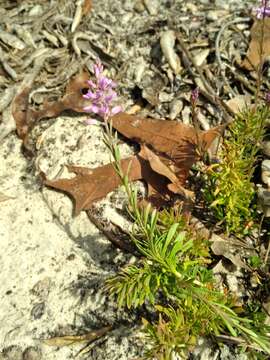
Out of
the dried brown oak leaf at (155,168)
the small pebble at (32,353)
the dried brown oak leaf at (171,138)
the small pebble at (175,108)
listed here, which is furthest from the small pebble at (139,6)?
the small pebble at (32,353)

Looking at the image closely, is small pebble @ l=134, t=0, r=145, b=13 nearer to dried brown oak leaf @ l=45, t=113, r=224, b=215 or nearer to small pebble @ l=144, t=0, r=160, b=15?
small pebble @ l=144, t=0, r=160, b=15

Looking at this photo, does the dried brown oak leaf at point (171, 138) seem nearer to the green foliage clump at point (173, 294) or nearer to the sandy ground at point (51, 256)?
the sandy ground at point (51, 256)

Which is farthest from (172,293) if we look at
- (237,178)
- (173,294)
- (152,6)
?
(152,6)

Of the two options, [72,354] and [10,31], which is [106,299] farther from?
[10,31]

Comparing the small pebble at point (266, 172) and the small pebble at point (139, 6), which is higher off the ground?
the small pebble at point (139, 6)

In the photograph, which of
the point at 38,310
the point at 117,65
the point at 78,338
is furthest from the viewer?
the point at 117,65

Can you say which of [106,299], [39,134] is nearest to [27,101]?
[39,134]

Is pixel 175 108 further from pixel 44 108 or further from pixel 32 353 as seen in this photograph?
pixel 32 353
